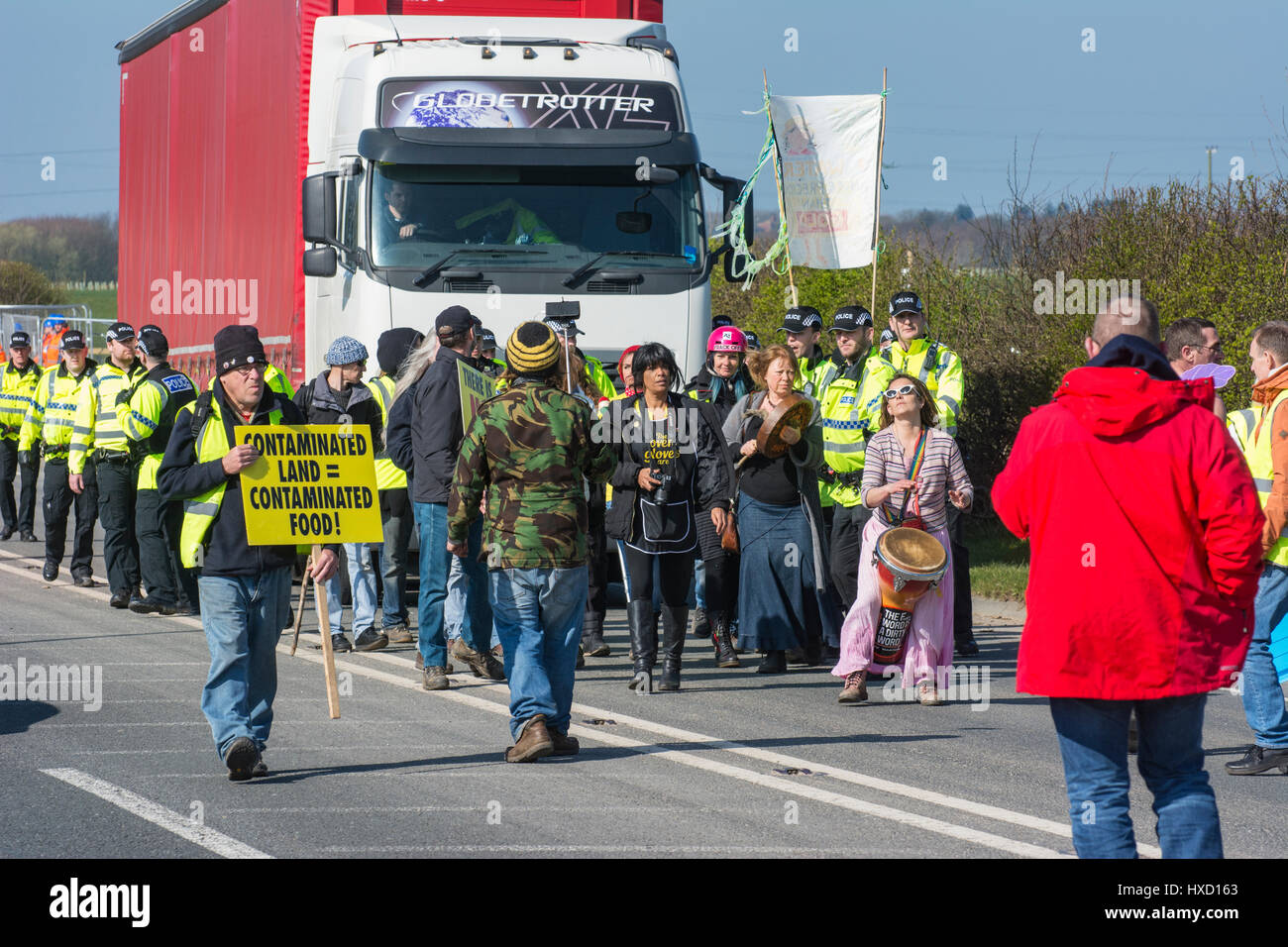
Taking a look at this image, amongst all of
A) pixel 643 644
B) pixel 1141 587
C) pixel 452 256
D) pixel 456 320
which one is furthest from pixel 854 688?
pixel 452 256

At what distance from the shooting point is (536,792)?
23.9ft

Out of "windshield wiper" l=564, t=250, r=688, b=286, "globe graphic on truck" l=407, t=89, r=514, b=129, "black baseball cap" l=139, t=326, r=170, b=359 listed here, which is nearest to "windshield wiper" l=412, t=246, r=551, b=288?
"windshield wiper" l=564, t=250, r=688, b=286

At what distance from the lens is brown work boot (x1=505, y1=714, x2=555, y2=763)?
7.88 metres

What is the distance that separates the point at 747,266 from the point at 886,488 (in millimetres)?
4018

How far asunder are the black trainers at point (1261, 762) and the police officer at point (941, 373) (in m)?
3.40

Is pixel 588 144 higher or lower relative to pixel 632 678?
higher

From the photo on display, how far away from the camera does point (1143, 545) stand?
5.04 m

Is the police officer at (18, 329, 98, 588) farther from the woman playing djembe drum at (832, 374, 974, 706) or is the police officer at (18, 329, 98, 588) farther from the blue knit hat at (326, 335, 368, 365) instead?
the woman playing djembe drum at (832, 374, 974, 706)

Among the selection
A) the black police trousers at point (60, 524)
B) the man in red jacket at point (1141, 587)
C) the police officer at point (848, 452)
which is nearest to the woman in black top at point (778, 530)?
the police officer at point (848, 452)

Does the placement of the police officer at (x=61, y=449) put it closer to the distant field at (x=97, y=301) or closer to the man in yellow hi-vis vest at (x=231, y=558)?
the man in yellow hi-vis vest at (x=231, y=558)


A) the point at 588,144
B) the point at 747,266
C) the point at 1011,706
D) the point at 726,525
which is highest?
the point at 588,144

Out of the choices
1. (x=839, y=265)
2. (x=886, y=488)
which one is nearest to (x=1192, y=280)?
(x=839, y=265)

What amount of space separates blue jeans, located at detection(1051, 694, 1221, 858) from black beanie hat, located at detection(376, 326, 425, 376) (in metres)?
7.48
